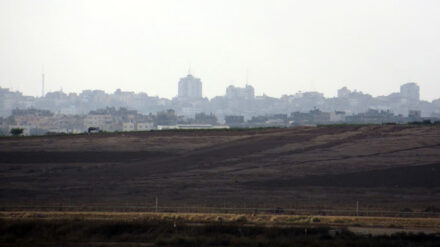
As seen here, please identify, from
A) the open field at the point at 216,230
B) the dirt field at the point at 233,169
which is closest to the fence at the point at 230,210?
the dirt field at the point at 233,169

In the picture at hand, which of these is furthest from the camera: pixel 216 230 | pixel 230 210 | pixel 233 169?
pixel 233 169

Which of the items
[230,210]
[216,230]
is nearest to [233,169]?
[230,210]

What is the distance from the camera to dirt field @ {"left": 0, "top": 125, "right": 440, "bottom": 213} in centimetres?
3912

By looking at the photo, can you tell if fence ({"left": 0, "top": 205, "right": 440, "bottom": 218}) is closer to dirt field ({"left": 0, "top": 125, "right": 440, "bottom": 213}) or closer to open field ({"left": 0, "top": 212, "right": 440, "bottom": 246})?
dirt field ({"left": 0, "top": 125, "right": 440, "bottom": 213})

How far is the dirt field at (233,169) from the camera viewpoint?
39125 mm

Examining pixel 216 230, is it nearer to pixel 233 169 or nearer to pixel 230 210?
pixel 230 210

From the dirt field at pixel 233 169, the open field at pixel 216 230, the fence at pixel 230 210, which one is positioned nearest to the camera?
the open field at pixel 216 230

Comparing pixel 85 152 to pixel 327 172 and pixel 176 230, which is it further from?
pixel 176 230

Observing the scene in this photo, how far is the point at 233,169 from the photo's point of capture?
47844 millimetres

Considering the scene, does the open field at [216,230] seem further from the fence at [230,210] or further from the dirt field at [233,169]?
the dirt field at [233,169]

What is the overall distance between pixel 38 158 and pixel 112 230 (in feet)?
93.0

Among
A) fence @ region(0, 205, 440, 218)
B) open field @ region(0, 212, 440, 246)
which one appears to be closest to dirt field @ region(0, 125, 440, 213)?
fence @ region(0, 205, 440, 218)

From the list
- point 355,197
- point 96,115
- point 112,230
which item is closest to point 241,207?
point 355,197

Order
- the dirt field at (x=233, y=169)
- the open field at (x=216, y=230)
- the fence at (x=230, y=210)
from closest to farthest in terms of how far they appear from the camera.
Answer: the open field at (x=216, y=230) < the fence at (x=230, y=210) < the dirt field at (x=233, y=169)
